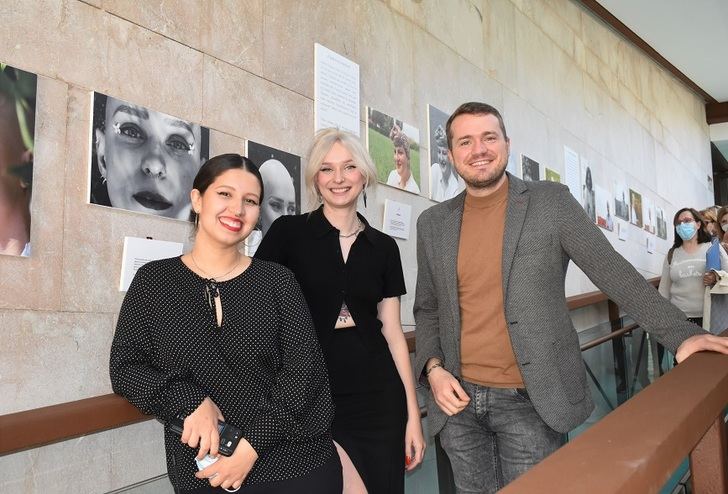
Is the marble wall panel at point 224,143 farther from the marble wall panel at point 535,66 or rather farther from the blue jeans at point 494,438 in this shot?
the marble wall panel at point 535,66

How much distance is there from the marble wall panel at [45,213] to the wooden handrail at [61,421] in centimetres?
46

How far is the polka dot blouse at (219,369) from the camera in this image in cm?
149

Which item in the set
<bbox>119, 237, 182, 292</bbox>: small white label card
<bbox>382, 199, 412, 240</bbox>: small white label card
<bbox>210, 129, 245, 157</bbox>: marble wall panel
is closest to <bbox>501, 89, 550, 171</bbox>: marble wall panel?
<bbox>382, 199, 412, 240</bbox>: small white label card

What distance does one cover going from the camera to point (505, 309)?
1908 mm

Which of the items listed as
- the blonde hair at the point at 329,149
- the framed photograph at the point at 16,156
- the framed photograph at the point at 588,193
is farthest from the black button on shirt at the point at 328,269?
the framed photograph at the point at 588,193

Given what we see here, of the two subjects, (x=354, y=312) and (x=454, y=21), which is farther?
(x=454, y=21)

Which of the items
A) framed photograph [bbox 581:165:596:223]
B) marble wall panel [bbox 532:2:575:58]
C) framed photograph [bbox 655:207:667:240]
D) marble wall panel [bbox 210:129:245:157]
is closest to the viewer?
marble wall panel [bbox 210:129:245:157]

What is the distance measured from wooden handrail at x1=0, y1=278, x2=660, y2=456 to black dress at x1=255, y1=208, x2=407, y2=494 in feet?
1.92

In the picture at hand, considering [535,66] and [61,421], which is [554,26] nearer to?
[535,66]

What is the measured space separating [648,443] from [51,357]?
1.76 metres

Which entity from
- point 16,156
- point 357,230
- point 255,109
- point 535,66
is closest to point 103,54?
point 16,156

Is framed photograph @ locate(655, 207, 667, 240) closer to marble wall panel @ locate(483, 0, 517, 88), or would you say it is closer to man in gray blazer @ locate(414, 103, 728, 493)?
marble wall panel @ locate(483, 0, 517, 88)

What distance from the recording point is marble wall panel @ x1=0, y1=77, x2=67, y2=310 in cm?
192

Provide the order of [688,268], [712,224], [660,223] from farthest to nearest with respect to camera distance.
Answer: [660,223]
[712,224]
[688,268]
